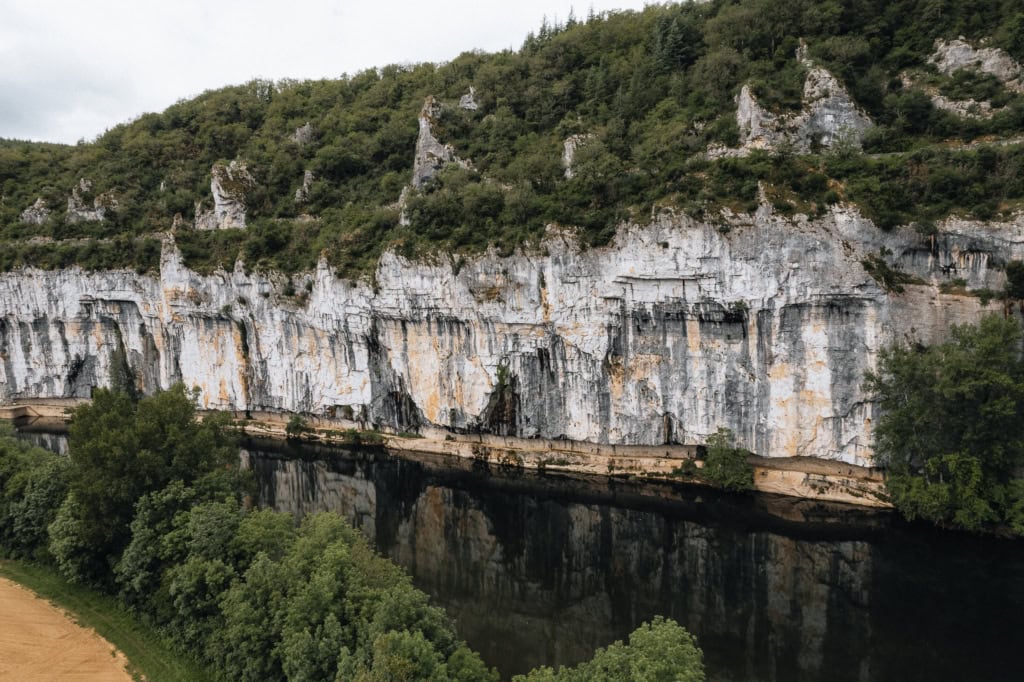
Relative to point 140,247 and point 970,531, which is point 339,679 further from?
point 140,247

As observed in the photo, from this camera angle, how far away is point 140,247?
38.6 metres

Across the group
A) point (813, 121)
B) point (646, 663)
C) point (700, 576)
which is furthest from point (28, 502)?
point (813, 121)

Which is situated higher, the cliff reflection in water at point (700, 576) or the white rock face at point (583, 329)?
the white rock face at point (583, 329)

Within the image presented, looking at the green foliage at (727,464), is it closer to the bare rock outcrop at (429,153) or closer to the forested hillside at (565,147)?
the forested hillside at (565,147)

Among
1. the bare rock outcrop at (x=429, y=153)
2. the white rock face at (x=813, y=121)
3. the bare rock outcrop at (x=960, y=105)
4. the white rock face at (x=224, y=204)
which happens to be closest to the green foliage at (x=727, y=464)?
the white rock face at (x=813, y=121)

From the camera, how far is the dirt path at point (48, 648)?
14.2 meters

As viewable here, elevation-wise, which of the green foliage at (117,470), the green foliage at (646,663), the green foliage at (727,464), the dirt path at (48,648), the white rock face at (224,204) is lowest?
the dirt path at (48,648)

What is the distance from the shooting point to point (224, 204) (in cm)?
4012

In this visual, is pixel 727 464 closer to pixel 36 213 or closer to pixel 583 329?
pixel 583 329

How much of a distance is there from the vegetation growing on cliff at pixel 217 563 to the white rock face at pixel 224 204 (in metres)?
22.0

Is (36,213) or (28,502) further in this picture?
(36,213)

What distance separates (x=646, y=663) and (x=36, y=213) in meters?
51.5

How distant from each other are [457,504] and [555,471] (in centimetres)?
511

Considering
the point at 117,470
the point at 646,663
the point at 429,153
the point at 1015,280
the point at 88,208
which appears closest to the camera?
the point at 646,663
